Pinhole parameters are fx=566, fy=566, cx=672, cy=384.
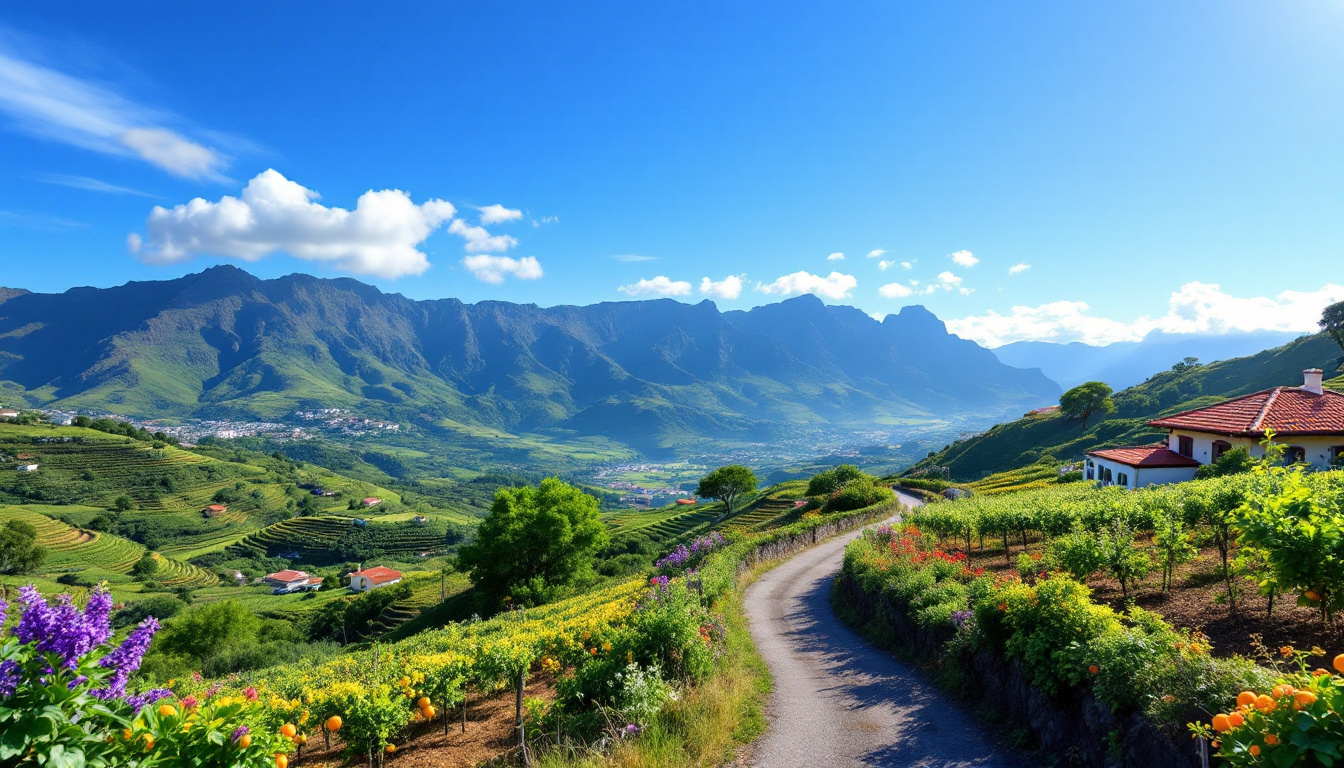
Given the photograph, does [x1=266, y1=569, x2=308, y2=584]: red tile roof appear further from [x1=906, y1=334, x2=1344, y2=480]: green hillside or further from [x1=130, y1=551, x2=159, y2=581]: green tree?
[x1=906, y1=334, x2=1344, y2=480]: green hillside

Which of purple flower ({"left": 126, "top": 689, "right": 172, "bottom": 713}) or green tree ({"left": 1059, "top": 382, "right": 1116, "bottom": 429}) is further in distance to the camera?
green tree ({"left": 1059, "top": 382, "right": 1116, "bottom": 429})

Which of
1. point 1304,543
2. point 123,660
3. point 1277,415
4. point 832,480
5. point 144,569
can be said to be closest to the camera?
point 123,660

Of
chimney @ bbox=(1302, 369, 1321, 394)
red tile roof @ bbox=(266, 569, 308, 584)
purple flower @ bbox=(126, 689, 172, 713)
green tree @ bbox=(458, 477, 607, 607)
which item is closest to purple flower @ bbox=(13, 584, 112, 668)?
purple flower @ bbox=(126, 689, 172, 713)

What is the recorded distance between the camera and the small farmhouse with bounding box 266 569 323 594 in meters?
93.7

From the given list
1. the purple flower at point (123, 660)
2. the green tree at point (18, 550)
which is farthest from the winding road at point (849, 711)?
the green tree at point (18, 550)

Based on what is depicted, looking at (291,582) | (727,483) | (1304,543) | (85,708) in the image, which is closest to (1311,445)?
(1304,543)

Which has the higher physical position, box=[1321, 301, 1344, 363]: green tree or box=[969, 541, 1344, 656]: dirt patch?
box=[1321, 301, 1344, 363]: green tree

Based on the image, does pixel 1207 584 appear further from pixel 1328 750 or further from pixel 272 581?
pixel 272 581

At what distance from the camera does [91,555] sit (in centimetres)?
9000

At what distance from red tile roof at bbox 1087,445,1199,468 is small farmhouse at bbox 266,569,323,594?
10705 centimetres

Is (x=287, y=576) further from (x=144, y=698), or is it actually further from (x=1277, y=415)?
(x=1277, y=415)

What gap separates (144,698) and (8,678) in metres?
0.97

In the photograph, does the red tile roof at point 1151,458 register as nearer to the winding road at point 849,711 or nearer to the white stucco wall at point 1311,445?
the white stucco wall at point 1311,445

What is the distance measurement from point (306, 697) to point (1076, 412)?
311 ft
